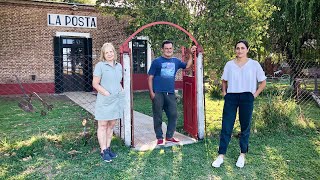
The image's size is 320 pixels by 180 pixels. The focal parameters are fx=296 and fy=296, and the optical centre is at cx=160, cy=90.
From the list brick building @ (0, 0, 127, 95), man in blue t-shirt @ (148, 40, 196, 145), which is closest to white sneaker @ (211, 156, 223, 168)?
man in blue t-shirt @ (148, 40, 196, 145)

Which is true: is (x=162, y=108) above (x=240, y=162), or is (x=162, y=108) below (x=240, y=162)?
above

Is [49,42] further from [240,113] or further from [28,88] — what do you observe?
[240,113]

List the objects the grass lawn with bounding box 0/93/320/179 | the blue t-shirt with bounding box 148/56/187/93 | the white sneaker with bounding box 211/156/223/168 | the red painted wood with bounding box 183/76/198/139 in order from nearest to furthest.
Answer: the grass lawn with bounding box 0/93/320/179 → the white sneaker with bounding box 211/156/223/168 → the blue t-shirt with bounding box 148/56/187/93 → the red painted wood with bounding box 183/76/198/139

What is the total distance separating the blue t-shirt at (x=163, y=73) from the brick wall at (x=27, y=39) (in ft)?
32.0

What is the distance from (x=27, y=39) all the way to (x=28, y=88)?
83.9 inches

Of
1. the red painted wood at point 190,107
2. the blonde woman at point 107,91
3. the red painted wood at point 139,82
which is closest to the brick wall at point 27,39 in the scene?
the red painted wood at point 139,82

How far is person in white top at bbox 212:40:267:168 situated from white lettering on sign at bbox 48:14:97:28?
1104 cm

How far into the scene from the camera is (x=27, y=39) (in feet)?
→ 42.2

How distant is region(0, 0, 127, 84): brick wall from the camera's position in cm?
1250

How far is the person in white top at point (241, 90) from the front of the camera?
3.98 meters

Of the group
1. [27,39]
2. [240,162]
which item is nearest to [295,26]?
[240,162]

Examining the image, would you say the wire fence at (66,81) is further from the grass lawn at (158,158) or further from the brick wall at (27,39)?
the grass lawn at (158,158)

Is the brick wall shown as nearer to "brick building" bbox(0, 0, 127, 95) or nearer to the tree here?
"brick building" bbox(0, 0, 127, 95)

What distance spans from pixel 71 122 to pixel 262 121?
431 cm
